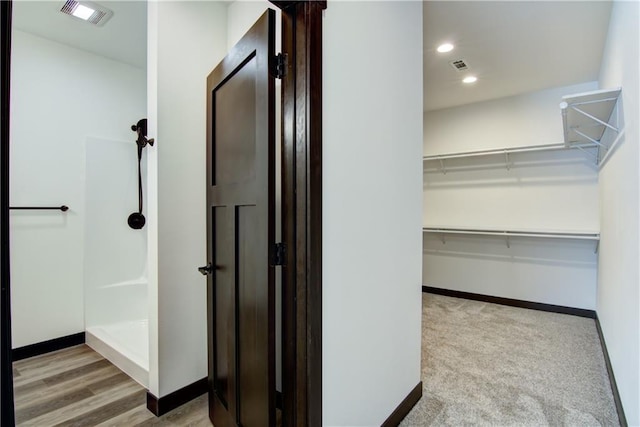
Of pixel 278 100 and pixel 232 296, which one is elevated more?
pixel 278 100

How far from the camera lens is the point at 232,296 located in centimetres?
154

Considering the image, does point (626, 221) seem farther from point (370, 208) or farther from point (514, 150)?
point (514, 150)

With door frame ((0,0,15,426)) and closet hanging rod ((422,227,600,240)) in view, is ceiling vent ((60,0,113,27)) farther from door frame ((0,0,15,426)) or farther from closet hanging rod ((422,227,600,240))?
closet hanging rod ((422,227,600,240))

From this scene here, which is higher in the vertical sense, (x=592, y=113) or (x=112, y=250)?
(x=592, y=113)

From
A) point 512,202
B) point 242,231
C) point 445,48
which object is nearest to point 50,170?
point 242,231

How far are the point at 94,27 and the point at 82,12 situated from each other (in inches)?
8.0

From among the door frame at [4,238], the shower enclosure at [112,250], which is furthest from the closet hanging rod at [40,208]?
the door frame at [4,238]

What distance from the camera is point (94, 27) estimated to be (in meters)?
2.48

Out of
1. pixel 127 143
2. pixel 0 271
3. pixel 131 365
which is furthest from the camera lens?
pixel 127 143

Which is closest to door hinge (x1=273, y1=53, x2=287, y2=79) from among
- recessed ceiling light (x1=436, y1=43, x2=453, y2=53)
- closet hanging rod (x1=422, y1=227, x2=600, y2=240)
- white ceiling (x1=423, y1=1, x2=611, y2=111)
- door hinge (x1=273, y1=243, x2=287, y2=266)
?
door hinge (x1=273, y1=243, x2=287, y2=266)

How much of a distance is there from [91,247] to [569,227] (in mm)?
5043

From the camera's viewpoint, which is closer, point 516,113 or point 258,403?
point 258,403

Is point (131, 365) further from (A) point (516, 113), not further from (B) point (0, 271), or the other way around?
(A) point (516, 113)

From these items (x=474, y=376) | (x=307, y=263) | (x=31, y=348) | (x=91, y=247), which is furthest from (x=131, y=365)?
(x=474, y=376)
